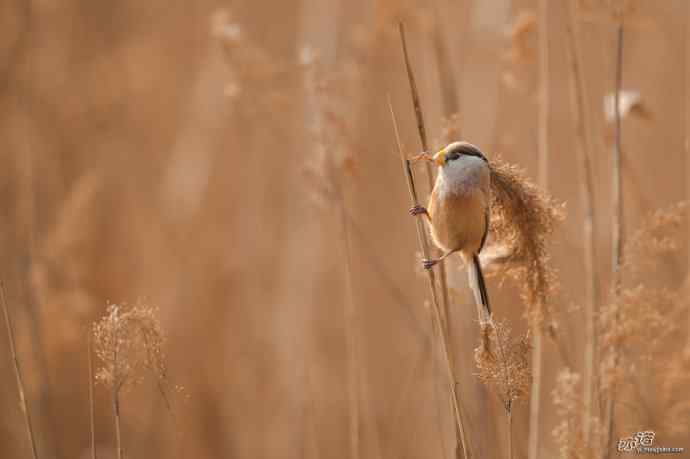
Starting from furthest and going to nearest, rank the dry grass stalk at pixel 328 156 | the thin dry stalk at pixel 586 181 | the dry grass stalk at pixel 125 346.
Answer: the dry grass stalk at pixel 328 156 < the thin dry stalk at pixel 586 181 < the dry grass stalk at pixel 125 346

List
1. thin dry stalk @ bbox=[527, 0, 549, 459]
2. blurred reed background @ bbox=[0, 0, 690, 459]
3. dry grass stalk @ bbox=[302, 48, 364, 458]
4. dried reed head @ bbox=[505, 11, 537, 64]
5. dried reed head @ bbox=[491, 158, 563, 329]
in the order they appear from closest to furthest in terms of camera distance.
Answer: dried reed head @ bbox=[491, 158, 563, 329] → thin dry stalk @ bbox=[527, 0, 549, 459] → dry grass stalk @ bbox=[302, 48, 364, 458] → dried reed head @ bbox=[505, 11, 537, 64] → blurred reed background @ bbox=[0, 0, 690, 459]

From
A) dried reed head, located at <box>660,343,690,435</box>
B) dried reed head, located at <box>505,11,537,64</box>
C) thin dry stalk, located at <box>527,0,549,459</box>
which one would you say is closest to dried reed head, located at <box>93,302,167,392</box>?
thin dry stalk, located at <box>527,0,549,459</box>

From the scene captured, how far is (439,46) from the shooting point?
212 centimetres

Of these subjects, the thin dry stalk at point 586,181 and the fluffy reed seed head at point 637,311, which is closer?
the fluffy reed seed head at point 637,311

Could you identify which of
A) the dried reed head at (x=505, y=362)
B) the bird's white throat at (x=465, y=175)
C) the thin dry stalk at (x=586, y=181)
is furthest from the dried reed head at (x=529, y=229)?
the thin dry stalk at (x=586, y=181)

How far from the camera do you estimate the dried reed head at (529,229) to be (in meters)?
1.35

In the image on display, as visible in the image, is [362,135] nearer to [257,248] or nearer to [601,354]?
[257,248]

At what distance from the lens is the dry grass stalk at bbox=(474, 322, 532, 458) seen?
1.24 meters

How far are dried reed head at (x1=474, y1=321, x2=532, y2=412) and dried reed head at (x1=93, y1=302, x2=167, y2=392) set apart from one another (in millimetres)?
539

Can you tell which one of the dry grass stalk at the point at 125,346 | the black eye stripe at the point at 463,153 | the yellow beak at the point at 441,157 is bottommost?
the dry grass stalk at the point at 125,346

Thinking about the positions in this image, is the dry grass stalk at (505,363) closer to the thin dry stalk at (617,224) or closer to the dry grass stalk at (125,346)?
the thin dry stalk at (617,224)

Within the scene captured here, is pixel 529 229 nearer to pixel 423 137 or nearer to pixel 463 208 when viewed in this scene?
pixel 463 208

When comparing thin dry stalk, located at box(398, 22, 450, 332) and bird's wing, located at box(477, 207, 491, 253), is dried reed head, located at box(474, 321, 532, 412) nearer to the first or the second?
thin dry stalk, located at box(398, 22, 450, 332)

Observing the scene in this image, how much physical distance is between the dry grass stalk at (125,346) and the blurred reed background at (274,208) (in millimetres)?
694
